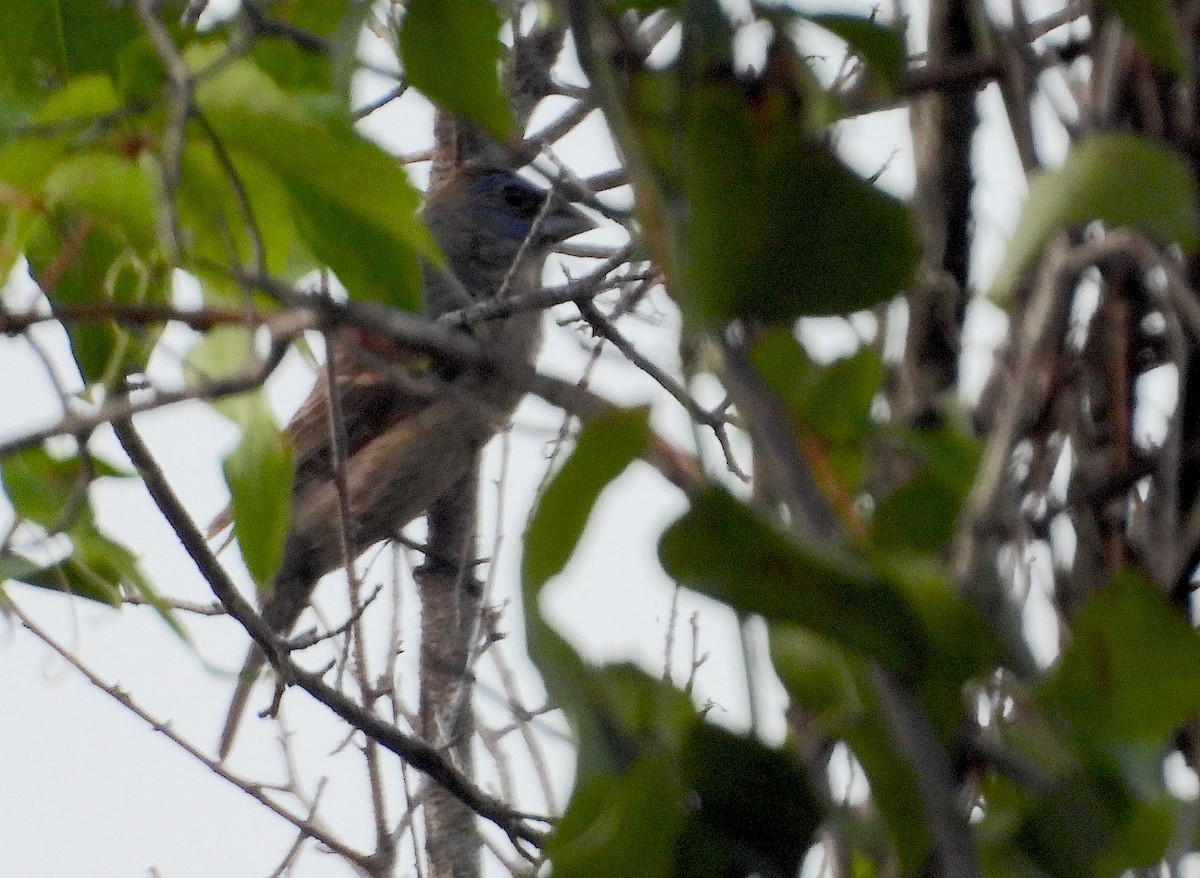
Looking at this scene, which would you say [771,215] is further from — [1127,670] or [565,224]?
[565,224]

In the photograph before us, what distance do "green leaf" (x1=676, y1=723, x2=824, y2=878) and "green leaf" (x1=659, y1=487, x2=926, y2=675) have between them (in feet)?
0.33

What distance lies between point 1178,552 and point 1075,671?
1.46 feet

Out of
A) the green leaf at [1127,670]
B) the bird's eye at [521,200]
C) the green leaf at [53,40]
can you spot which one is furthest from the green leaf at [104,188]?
the bird's eye at [521,200]

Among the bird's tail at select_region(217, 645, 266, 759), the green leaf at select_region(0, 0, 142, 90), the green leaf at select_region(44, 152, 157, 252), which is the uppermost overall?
the bird's tail at select_region(217, 645, 266, 759)

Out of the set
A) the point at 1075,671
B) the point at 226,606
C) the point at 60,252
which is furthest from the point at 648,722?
the point at 226,606

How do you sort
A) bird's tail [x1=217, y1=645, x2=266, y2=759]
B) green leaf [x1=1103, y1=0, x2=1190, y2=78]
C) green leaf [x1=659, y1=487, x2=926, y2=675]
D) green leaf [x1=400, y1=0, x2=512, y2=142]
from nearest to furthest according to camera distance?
1. green leaf [x1=659, y1=487, x2=926, y2=675]
2. green leaf [x1=1103, y1=0, x2=1190, y2=78]
3. green leaf [x1=400, y1=0, x2=512, y2=142]
4. bird's tail [x1=217, y1=645, x2=266, y2=759]

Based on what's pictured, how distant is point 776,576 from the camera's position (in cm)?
63

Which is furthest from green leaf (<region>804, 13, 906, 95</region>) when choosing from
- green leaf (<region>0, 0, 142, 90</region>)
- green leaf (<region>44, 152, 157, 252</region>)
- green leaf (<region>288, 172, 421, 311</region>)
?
green leaf (<region>0, 0, 142, 90</region>)

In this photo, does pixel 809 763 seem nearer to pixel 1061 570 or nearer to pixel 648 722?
pixel 648 722

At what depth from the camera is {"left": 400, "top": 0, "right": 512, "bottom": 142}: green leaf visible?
0.87 metres

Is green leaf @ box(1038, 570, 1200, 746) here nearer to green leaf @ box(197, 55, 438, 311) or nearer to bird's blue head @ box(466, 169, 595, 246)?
green leaf @ box(197, 55, 438, 311)

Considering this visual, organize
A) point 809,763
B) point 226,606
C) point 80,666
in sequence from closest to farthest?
1. point 809,763
2. point 226,606
3. point 80,666

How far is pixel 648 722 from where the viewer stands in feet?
2.47

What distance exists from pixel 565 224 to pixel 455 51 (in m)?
4.64
